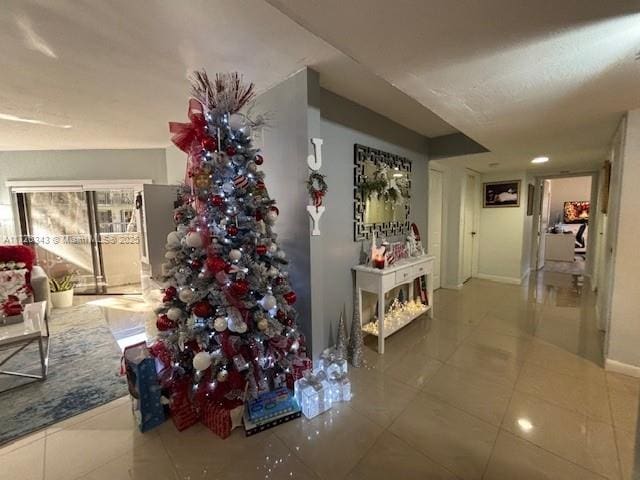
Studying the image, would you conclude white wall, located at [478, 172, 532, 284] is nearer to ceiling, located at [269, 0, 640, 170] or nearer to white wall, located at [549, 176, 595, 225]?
ceiling, located at [269, 0, 640, 170]

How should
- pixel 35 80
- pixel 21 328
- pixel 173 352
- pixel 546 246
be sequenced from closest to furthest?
pixel 173 352 < pixel 35 80 < pixel 21 328 < pixel 546 246

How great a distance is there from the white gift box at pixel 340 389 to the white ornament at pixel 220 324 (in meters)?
0.85

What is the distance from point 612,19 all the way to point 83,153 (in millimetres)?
5907

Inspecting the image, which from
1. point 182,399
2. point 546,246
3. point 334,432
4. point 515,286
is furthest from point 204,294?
point 546,246

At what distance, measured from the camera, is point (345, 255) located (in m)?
2.66

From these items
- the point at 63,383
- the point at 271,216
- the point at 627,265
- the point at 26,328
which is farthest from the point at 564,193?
the point at 26,328

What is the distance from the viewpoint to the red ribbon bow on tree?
167 centimetres

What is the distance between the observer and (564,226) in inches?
314

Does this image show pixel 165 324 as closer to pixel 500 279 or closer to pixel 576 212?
pixel 500 279

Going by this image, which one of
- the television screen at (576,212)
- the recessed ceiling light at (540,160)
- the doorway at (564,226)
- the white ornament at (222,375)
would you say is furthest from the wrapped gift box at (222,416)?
the television screen at (576,212)

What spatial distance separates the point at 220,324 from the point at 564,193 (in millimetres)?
10900

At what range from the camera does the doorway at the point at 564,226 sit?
237 inches

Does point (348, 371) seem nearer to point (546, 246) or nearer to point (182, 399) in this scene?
point (182, 399)

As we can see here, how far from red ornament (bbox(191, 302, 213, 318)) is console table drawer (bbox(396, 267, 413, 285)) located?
1756 mm
